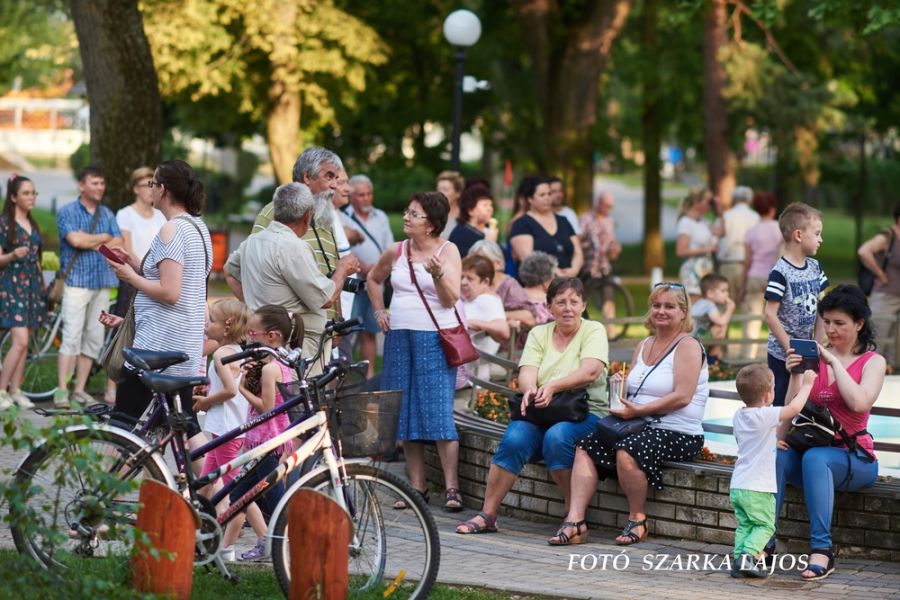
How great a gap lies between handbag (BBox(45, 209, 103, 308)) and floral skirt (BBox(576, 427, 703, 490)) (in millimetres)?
5062

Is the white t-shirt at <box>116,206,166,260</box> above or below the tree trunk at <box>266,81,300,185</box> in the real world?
below

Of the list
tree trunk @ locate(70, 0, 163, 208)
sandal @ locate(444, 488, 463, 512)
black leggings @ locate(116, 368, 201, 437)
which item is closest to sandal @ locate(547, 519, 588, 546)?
sandal @ locate(444, 488, 463, 512)

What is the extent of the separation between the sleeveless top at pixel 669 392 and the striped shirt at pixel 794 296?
2.63 feet

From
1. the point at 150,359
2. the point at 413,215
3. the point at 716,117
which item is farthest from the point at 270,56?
the point at 150,359

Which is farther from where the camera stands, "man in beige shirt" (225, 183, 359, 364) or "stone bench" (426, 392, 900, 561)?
"man in beige shirt" (225, 183, 359, 364)

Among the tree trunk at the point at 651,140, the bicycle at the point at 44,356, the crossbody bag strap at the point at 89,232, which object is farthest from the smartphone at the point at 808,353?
the tree trunk at the point at 651,140

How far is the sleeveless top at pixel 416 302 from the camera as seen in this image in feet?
29.4

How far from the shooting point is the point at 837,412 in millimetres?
7609

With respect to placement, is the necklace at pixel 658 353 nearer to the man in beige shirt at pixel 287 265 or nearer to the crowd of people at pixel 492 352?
the crowd of people at pixel 492 352

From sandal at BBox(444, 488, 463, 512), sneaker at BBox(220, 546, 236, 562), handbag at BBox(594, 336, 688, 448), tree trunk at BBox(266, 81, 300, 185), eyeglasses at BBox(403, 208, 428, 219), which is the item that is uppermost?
tree trunk at BBox(266, 81, 300, 185)

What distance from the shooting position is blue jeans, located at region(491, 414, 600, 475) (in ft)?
27.2

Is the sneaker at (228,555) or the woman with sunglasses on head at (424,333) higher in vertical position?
the woman with sunglasses on head at (424,333)

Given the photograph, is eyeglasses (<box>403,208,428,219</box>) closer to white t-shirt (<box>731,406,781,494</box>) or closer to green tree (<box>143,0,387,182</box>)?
white t-shirt (<box>731,406,781,494</box>)

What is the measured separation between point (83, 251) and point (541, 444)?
4777 mm
